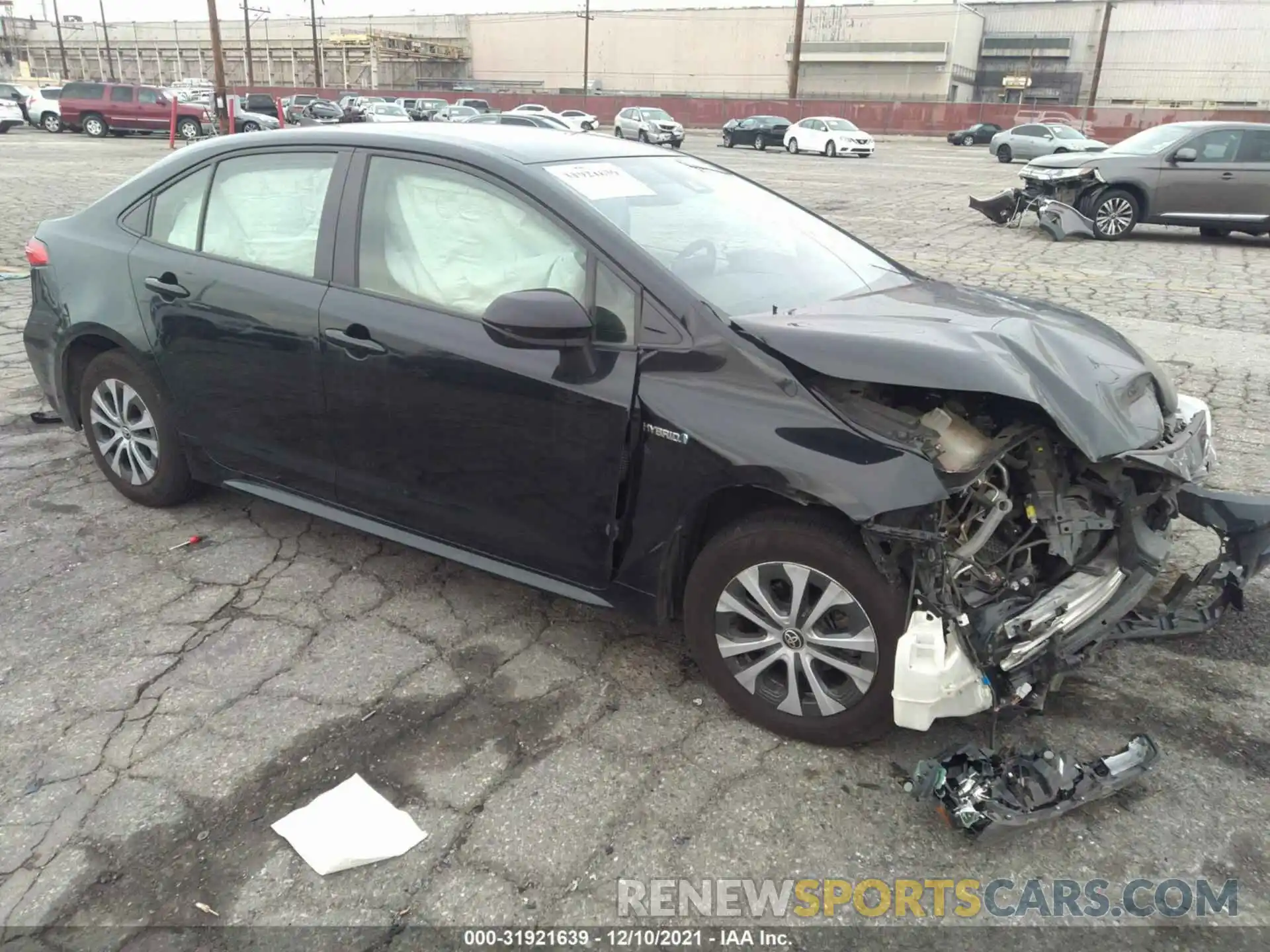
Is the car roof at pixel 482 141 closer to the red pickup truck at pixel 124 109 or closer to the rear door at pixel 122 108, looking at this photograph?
the red pickup truck at pixel 124 109

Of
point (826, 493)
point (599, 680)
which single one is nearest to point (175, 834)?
point (599, 680)

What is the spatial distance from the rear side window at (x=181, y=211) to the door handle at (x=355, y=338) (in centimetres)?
95

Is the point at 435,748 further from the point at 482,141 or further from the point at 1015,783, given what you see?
the point at 482,141

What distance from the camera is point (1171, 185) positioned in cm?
1243

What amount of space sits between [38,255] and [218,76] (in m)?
39.1

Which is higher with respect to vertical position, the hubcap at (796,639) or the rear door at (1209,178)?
the rear door at (1209,178)

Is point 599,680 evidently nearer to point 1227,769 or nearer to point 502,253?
point 502,253

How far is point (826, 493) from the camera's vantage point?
2.48 metres

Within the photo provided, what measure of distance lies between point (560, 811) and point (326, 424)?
1.66 meters

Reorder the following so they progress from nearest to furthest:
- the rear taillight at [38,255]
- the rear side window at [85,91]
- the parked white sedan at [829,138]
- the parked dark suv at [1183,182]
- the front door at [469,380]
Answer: the front door at [469,380] → the rear taillight at [38,255] → the parked dark suv at [1183,182] → the parked white sedan at [829,138] → the rear side window at [85,91]

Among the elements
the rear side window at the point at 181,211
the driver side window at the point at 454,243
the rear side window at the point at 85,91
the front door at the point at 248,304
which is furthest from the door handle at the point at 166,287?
the rear side window at the point at 85,91

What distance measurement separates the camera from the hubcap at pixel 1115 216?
12555 mm

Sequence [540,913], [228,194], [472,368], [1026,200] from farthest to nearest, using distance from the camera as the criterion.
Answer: [1026,200] → [228,194] → [472,368] → [540,913]

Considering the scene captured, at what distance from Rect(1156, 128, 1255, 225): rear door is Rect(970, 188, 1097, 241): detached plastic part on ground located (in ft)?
3.54
